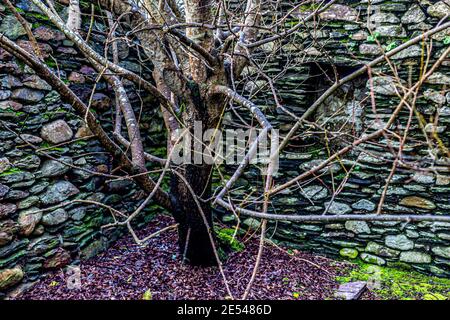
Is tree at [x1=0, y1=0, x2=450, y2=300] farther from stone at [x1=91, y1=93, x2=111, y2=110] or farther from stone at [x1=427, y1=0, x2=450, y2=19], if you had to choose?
stone at [x1=427, y1=0, x2=450, y2=19]

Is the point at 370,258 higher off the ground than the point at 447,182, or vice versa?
the point at 447,182

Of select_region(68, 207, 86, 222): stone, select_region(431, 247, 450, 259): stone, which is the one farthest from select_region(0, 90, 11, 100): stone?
select_region(431, 247, 450, 259): stone

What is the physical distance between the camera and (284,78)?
11.5ft

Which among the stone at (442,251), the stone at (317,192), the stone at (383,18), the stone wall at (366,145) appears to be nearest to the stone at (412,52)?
the stone wall at (366,145)

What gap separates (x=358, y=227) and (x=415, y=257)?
1.86 feet

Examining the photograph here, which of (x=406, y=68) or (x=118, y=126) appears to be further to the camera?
(x=406, y=68)

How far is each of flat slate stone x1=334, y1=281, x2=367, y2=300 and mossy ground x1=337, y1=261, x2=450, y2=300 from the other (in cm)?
9

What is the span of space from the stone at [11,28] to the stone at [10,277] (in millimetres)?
1681

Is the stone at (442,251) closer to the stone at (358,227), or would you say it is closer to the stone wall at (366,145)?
the stone wall at (366,145)

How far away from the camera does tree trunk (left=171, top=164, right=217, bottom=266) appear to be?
8.39 feet

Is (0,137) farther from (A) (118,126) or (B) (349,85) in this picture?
(B) (349,85)

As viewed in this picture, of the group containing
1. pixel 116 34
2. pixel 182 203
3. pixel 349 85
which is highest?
pixel 116 34
